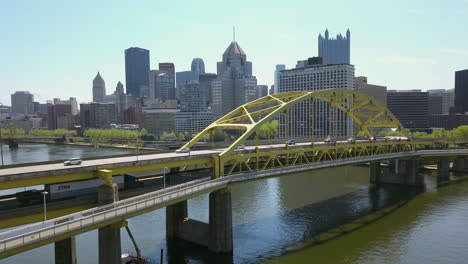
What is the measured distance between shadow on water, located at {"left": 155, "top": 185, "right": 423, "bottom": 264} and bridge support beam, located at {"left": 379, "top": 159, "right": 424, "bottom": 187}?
24.9ft

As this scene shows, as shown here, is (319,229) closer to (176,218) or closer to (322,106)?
(176,218)

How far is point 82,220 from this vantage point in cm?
2603

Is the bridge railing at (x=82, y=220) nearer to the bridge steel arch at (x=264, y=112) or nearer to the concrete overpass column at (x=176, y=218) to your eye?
the concrete overpass column at (x=176, y=218)

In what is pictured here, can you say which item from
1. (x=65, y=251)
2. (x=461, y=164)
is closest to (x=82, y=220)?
(x=65, y=251)

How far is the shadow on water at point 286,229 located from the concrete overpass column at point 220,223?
93 cm

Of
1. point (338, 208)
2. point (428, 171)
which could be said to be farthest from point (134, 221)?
point (428, 171)

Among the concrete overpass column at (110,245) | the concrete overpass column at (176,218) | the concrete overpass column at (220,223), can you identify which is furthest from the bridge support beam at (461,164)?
the concrete overpass column at (110,245)

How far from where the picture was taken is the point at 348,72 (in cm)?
17525

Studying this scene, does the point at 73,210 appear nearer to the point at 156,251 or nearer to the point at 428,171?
the point at 156,251

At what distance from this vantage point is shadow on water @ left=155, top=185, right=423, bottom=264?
39.0m

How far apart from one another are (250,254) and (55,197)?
1984cm

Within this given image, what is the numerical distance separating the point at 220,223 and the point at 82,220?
1613cm

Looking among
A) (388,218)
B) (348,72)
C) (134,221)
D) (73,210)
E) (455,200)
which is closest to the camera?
(73,210)

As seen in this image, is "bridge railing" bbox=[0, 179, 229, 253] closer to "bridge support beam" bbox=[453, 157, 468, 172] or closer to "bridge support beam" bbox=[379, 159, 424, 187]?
"bridge support beam" bbox=[379, 159, 424, 187]
